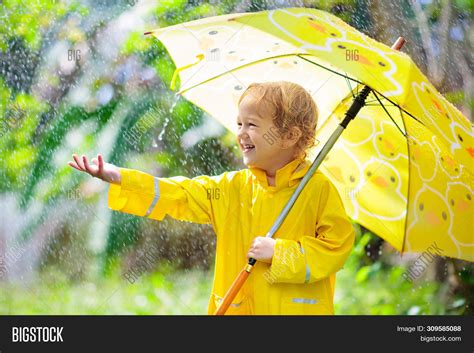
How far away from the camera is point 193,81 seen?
2.75 m

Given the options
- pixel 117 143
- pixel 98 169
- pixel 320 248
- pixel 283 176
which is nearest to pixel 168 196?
pixel 98 169

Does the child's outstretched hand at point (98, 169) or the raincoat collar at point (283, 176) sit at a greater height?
the raincoat collar at point (283, 176)

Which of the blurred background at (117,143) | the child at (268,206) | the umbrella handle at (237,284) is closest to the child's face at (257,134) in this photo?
the child at (268,206)

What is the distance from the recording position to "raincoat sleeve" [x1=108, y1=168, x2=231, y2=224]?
244cm

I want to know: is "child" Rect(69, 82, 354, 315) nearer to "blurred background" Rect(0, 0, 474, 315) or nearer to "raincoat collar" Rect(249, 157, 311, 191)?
"raincoat collar" Rect(249, 157, 311, 191)

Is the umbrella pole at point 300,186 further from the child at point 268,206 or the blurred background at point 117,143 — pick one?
the blurred background at point 117,143

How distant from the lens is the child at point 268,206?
247 cm

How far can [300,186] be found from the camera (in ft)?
8.20

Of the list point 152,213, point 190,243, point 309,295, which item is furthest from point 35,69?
point 309,295

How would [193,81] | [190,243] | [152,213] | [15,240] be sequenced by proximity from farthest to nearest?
1. [190,243]
2. [15,240]
3. [193,81]
4. [152,213]

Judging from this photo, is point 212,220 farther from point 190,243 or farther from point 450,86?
point 450,86

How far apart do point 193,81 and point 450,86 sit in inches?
→ 73.8

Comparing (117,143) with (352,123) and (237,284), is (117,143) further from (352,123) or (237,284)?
(237,284)

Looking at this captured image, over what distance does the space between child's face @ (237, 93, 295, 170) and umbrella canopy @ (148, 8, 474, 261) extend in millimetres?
172
